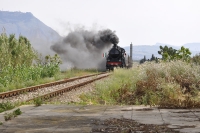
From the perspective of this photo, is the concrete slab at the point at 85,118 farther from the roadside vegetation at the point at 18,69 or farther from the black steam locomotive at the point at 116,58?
the black steam locomotive at the point at 116,58

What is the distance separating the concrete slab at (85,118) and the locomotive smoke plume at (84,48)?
41081 millimetres

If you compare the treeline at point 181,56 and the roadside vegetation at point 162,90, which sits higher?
the treeline at point 181,56

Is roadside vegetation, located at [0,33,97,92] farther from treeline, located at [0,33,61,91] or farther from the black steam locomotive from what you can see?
the black steam locomotive

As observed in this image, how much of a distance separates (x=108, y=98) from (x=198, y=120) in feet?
23.0

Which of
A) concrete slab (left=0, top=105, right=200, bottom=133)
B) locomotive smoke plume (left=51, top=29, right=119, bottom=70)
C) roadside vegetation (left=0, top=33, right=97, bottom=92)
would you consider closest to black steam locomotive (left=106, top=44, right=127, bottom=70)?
locomotive smoke plume (left=51, top=29, right=119, bottom=70)

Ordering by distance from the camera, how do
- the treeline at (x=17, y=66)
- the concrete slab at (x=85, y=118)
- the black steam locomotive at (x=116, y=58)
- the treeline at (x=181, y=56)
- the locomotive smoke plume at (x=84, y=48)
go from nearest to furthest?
the concrete slab at (x=85, y=118) → the treeline at (x=17, y=66) → the treeline at (x=181, y=56) → the black steam locomotive at (x=116, y=58) → the locomotive smoke plume at (x=84, y=48)

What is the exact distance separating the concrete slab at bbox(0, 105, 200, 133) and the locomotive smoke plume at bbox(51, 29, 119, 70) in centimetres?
4108

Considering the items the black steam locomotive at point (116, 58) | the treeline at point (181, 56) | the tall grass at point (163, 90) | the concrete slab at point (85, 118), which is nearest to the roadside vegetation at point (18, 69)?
the tall grass at point (163, 90)

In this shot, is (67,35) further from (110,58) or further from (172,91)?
(172,91)

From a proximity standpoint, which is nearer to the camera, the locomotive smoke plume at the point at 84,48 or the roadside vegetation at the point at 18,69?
the roadside vegetation at the point at 18,69

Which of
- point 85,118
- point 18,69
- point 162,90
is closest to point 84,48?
point 18,69

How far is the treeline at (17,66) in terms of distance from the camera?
20.3m

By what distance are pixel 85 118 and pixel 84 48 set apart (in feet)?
162

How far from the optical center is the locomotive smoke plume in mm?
51812
